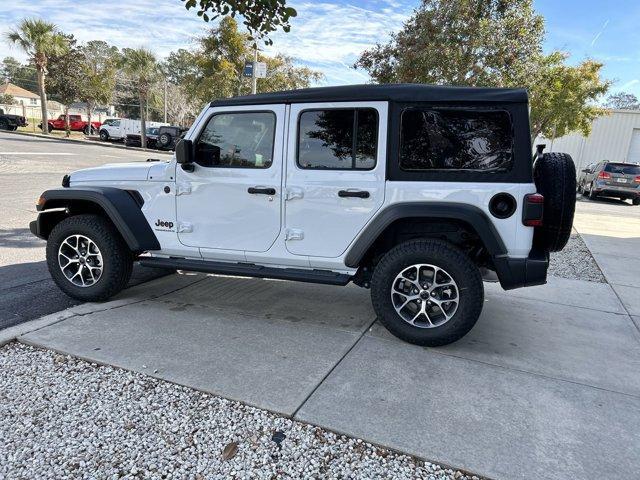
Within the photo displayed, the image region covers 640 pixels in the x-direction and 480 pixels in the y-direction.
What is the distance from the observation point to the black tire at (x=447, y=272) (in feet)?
11.6

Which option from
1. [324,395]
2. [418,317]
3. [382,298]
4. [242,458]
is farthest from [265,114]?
[242,458]

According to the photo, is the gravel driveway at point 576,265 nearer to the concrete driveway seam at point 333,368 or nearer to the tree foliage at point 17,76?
the concrete driveway seam at point 333,368

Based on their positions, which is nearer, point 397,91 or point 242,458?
point 242,458

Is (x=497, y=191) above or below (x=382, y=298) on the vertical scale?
above

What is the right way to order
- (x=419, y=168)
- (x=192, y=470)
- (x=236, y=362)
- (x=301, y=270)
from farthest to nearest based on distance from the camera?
(x=301, y=270) < (x=419, y=168) < (x=236, y=362) < (x=192, y=470)

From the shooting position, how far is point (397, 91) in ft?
12.0

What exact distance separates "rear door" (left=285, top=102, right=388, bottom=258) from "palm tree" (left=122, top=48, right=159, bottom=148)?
30.3 m

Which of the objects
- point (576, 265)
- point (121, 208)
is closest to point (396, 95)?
point (121, 208)

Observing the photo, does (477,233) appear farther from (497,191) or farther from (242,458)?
(242,458)

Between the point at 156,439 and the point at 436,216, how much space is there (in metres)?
2.34

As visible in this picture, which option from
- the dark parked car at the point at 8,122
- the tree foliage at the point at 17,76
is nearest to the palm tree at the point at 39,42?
the dark parked car at the point at 8,122

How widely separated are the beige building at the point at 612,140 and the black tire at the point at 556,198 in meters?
28.1

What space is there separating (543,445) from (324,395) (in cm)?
126

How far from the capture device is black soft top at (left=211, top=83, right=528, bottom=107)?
11.4 feet
